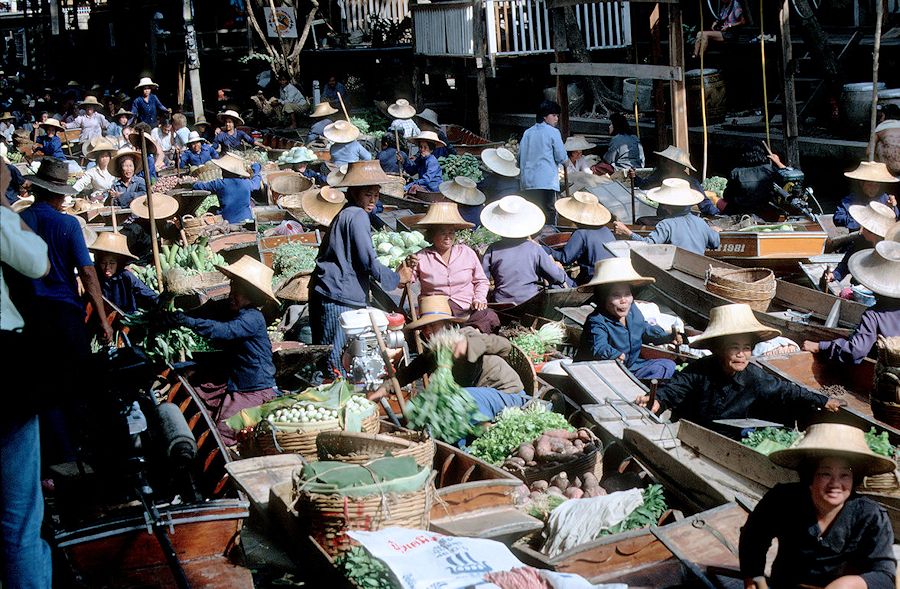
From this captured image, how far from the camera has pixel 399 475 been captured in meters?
5.26

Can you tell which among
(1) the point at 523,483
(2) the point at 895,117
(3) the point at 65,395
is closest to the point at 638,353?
(1) the point at 523,483

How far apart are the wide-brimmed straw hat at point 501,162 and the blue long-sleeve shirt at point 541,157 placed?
80 centimetres

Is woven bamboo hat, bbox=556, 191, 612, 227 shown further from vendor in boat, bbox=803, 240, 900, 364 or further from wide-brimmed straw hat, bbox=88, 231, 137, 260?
wide-brimmed straw hat, bbox=88, 231, 137, 260

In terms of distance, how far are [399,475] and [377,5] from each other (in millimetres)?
26019

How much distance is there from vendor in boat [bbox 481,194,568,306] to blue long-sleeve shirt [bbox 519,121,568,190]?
10.9ft

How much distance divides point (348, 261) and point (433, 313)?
2.09 m

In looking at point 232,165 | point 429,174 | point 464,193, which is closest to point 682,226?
point 464,193

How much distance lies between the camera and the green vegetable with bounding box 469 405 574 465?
262 inches

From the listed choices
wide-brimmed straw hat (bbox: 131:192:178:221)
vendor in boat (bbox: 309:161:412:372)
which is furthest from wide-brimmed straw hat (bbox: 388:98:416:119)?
vendor in boat (bbox: 309:161:412:372)

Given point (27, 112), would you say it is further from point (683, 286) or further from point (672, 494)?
point (672, 494)

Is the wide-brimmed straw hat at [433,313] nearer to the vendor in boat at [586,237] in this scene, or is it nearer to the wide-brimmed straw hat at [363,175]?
the wide-brimmed straw hat at [363,175]

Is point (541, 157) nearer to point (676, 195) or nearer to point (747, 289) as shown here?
point (676, 195)

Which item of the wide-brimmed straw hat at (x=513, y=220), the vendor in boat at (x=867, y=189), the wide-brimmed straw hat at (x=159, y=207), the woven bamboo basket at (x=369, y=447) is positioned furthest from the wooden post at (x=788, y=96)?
the woven bamboo basket at (x=369, y=447)

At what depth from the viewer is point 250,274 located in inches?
292
